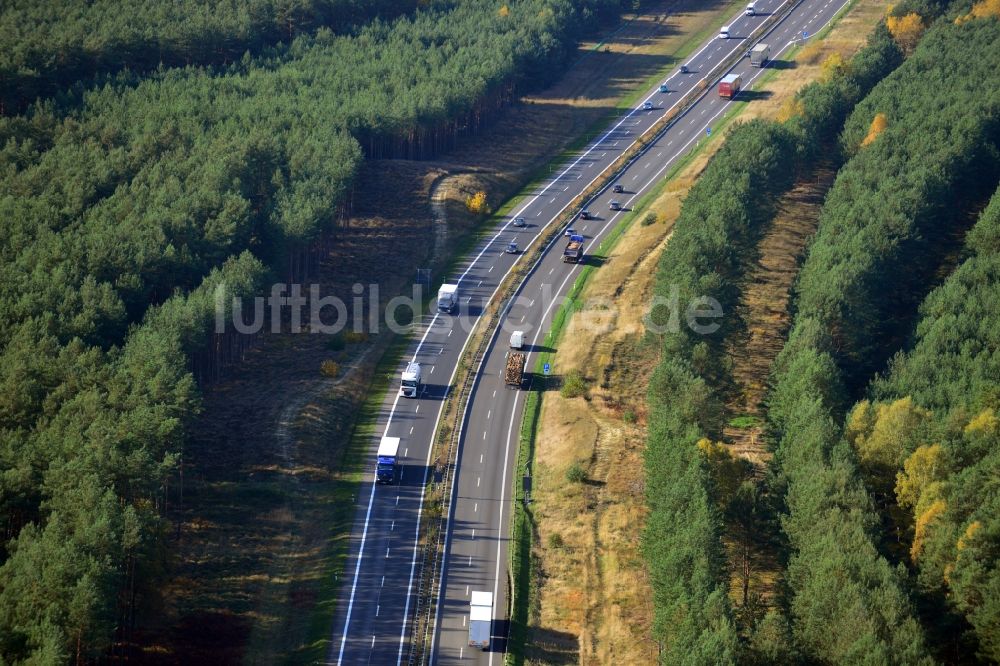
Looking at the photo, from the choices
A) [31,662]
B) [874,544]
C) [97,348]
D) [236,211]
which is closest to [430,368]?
[236,211]

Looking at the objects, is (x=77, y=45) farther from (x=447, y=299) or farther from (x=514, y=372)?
(x=514, y=372)

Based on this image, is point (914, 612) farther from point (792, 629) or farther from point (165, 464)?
point (165, 464)

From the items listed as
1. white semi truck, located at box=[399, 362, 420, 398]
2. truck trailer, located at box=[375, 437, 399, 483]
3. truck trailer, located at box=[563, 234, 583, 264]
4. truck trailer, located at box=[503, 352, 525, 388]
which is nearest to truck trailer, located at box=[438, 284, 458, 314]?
truck trailer, located at box=[503, 352, 525, 388]

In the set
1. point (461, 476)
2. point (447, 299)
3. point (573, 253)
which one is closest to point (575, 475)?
point (461, 476)

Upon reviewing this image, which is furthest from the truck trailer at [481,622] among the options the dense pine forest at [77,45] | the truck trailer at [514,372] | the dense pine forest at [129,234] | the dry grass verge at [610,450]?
the dense pine forest at [77,45]

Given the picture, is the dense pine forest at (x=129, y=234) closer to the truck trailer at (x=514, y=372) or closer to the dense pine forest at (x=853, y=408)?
the truck trailer at (x=514, y=372)

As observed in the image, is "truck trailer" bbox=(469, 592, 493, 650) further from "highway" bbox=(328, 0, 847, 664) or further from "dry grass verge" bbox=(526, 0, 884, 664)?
"dry grass verge" bbox=(526, 0, 884, 664)
